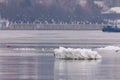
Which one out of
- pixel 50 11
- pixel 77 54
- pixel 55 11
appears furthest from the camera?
pixel 50 11

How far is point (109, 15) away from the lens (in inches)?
6649

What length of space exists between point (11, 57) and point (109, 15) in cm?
12849

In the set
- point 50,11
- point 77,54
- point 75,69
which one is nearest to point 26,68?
point 75,69

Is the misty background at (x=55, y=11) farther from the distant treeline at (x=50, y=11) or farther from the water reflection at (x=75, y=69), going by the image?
the water reflection at (x=75, y=69)

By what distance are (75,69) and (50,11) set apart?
122m

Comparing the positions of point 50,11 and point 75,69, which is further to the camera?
point 50,11

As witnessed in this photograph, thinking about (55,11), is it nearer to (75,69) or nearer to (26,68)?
(26,68)

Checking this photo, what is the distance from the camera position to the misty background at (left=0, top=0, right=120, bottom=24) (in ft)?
502

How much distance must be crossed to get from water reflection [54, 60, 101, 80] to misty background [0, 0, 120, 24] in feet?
374

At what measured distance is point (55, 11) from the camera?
154m

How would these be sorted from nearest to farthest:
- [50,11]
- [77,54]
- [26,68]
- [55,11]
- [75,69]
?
1. [75,69]
2. [26,68]
3. [77,54]
4. [55,11]
5. [50,11]

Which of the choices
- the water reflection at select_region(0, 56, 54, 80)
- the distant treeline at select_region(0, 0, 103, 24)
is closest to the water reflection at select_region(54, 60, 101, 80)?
the water reflection at select_region(0, 56, 54, 80)

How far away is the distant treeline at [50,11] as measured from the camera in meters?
153

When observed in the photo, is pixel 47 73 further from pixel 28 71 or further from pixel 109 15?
pixel 109 15
